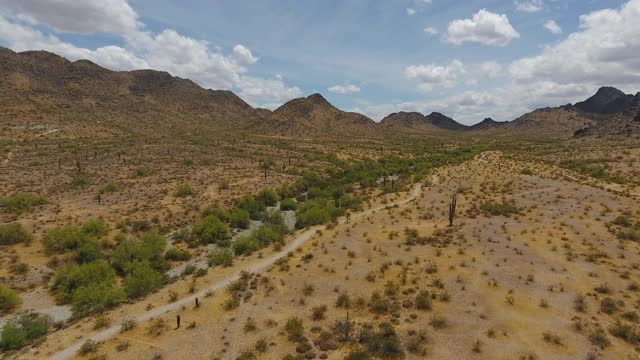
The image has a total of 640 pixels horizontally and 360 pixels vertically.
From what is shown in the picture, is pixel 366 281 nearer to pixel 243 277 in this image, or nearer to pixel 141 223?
pixel 243 277

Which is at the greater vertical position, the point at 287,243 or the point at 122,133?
the point at 122,133

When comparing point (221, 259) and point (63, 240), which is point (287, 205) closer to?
point (221, 259)

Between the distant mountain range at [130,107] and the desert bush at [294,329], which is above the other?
the distant mountain range at [130,107]

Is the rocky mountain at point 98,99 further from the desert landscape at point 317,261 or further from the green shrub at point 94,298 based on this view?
the green shrub at point 94,298

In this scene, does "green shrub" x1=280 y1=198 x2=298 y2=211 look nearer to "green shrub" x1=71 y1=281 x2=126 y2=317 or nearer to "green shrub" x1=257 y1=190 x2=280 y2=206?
"green shrub" x1=257 y1=190 x2=280 y2=206

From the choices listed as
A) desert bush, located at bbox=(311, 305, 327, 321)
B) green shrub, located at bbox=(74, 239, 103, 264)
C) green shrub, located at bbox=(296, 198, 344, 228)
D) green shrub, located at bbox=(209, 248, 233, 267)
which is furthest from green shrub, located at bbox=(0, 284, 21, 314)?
green shrub, located at bbox=(296, 198, 344, 228)

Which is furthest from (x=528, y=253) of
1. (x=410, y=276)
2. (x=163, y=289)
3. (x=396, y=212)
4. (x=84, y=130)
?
(x=84, y=130)

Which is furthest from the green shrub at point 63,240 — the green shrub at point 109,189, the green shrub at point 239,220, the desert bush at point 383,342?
the desert bush at point 383,342
